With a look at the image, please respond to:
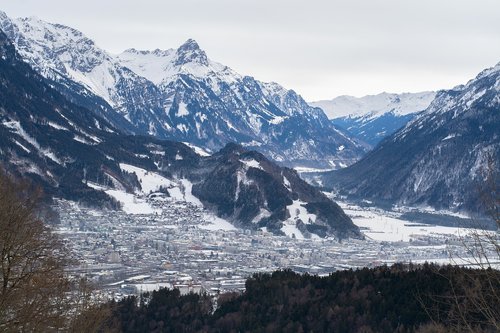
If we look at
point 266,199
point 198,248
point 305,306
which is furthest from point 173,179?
point 305,306

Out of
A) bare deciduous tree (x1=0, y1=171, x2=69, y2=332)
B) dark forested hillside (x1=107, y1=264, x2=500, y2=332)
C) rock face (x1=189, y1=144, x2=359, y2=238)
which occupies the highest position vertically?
rock face (x1=189, y1=144, x2=359, y2=238)

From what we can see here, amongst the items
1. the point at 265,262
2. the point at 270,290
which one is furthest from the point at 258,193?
the point at 270,290

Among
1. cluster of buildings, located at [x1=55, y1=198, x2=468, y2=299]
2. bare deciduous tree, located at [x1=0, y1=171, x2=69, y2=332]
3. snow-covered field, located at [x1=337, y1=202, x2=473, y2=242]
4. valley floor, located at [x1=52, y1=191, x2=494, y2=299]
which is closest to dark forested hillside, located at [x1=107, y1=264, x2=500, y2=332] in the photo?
cluster of buildings, located at [x1=55, y1=198, x2=468, y2=299]

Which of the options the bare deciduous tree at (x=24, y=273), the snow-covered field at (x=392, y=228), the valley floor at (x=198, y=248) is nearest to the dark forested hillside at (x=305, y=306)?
the valley floor at (x=198, y=248)

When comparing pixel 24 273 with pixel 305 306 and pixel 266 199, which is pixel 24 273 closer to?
pixel 305 306

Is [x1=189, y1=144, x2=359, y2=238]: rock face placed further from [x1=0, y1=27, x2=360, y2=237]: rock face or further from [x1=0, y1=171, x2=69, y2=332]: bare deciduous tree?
[x1=0, y1=171, x2=69, y2=332]: bare deciduous tree

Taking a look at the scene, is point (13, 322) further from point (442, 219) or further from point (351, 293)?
point (442, 219)

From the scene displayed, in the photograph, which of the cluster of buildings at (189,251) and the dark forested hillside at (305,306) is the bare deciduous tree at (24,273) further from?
the cluster of buildings at (189,251)

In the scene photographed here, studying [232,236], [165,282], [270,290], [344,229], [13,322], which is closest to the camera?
[13,322]
